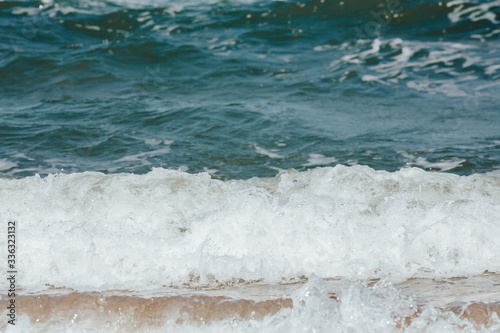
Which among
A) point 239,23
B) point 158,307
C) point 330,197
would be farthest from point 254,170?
point 239,23

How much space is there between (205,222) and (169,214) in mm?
276

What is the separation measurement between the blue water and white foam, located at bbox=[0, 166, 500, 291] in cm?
118

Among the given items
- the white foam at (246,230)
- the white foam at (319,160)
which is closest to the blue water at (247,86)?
the white foam at (319,160)

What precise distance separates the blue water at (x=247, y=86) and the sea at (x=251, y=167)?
38 mm

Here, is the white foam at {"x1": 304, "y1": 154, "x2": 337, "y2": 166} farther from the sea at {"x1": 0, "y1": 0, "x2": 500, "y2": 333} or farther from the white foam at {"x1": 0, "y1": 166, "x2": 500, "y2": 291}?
the white foam at {"x1": 0, "y1": 166, "x2": 500, "y2": 291}

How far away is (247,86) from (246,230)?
4419 millimetres

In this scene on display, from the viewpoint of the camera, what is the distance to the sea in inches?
106

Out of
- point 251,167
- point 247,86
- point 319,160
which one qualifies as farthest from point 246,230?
point 247,86

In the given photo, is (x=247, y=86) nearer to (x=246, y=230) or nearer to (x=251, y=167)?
(x=251, y=167)

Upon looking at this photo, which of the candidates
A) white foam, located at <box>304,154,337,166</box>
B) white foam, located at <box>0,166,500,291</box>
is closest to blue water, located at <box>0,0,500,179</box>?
white foam, located at <box>304,154,337,166</box>

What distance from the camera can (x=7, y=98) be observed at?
23.6 feet

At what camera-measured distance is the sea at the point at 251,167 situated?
2.70 meters

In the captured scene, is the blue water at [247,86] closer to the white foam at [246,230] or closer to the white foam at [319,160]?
the white foam at [319,160]

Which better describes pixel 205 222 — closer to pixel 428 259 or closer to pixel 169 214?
pixel 169 214
